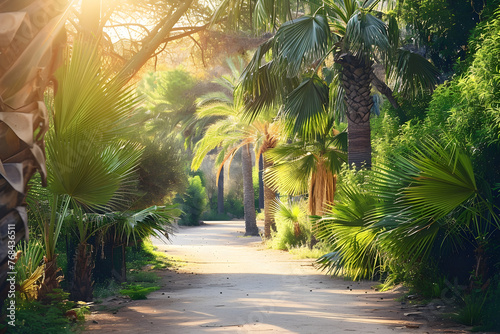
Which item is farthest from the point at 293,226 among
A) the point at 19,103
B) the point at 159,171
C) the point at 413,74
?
the point at 19,103

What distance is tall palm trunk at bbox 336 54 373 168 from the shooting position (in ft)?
38.9

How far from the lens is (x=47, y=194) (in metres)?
6.73

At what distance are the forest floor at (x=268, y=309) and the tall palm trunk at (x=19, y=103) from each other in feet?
8.27

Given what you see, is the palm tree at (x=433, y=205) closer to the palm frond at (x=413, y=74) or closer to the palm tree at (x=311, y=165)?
the palm frond at (x=413, y=74)

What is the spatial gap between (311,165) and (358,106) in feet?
→ 10.8

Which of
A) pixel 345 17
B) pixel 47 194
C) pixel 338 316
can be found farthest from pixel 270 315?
pixel 345 17

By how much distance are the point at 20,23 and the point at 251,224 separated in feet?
85.4

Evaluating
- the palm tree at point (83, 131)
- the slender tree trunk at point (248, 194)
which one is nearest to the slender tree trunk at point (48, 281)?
the palm tree at point (83, 131)

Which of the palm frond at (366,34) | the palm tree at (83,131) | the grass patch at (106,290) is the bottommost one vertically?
the grass patch at (106,290)

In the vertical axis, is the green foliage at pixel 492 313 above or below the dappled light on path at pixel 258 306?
above

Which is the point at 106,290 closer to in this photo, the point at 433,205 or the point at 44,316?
the point at 44,316

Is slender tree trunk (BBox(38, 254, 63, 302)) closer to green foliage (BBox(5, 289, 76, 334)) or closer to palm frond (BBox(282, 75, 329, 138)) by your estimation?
green foliage (BBox(5, 289, 76, 334))

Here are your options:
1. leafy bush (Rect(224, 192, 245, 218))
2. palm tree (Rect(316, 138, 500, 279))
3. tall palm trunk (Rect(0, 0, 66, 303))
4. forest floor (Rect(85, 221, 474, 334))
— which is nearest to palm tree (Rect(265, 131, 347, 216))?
forest floor (Rect(85, 221, 474, 334))

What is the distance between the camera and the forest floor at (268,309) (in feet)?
20.2
